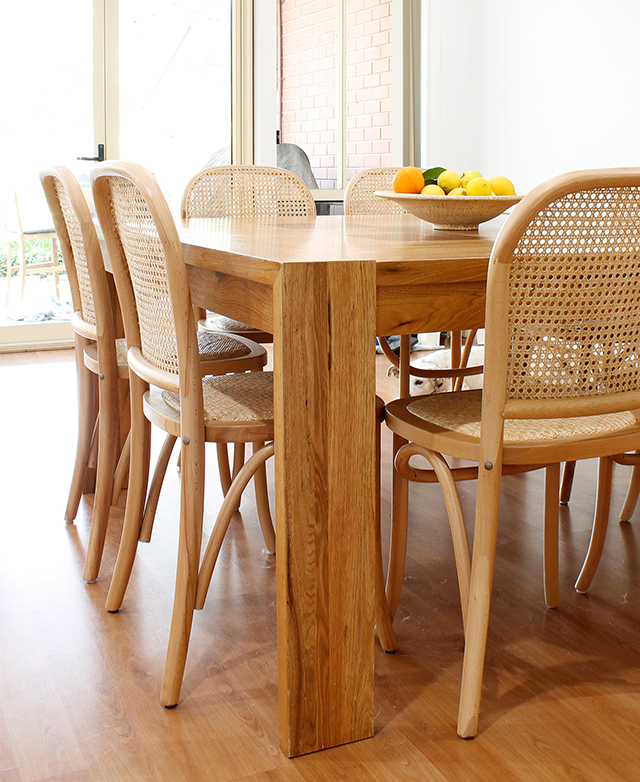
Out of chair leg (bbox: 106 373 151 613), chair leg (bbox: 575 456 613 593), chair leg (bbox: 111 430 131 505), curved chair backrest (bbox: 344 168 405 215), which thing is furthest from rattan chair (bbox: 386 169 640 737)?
curved chair backrest (bbox: 344 168 405 215)

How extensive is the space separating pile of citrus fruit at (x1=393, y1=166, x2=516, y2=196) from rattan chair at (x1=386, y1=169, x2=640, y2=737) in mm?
625

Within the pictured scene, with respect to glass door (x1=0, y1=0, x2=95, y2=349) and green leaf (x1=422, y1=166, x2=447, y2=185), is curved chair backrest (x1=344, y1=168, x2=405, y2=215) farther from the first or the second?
glass door (x1=0, y1=0, x2=95, y2=349)

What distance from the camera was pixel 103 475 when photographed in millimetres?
1991

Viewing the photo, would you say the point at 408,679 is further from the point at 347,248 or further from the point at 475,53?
the point at 475,53

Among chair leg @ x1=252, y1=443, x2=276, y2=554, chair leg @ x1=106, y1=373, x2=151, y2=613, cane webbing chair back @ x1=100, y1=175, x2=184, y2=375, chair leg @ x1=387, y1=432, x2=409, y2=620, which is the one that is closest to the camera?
cane webbing chair back @ x1=100, y1=175, x2=184, y2=375

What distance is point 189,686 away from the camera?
1.56m

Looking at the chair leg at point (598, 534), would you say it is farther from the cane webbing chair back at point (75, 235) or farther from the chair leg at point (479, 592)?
the cane webbing chair back at point (75, 235)

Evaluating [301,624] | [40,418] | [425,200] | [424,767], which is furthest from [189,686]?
[40,418]

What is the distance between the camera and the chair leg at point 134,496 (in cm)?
176

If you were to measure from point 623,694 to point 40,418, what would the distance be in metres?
2.55

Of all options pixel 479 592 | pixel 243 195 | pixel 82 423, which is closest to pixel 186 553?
pixel 479 592

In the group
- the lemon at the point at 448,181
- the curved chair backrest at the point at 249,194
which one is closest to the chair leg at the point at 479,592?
the lemon at the point at 448,181

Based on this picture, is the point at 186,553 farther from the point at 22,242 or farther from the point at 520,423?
the point at 22,242

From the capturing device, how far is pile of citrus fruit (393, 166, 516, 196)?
1.91 metres
